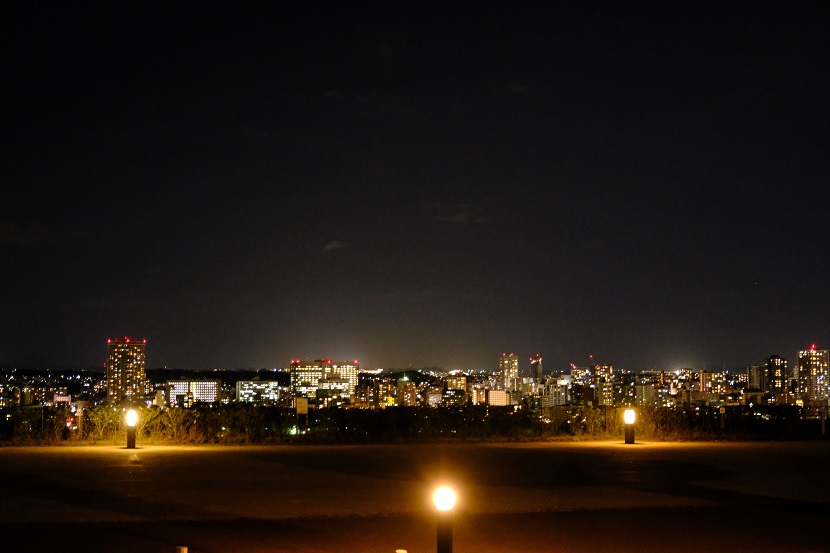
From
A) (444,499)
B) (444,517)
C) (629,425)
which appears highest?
(444,499)

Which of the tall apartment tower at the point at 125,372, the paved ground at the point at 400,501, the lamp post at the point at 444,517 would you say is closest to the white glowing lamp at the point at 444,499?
the lamp post at the point at 444,517

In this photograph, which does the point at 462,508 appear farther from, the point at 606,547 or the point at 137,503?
the point at 137,503

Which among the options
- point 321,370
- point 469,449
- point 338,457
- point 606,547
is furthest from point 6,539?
point 321,370

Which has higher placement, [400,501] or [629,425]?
[629,425]

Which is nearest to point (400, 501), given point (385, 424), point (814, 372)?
point (385, 424)

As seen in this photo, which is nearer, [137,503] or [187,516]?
Result: [187,516]

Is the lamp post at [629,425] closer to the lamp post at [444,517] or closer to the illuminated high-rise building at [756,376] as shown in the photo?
the lamp post at [444,517]

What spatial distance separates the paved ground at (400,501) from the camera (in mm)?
8844

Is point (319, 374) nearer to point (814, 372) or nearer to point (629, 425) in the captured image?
point (814, 372)

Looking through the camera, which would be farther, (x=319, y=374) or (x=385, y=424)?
(x=319, y=374)

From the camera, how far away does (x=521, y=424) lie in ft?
80.7

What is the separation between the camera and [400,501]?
1148cm

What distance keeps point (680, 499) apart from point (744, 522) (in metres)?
1.70

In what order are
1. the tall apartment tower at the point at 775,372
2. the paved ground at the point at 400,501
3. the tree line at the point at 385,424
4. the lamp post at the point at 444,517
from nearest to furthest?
1. the lamp post at the point at 444,517
2. the paved ground at the point at 400,501
3. the tree line at the point at 385,424
4. the tall apartment tower at the point at 775,372
